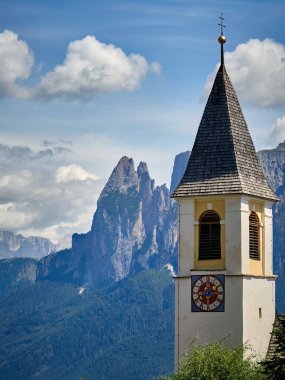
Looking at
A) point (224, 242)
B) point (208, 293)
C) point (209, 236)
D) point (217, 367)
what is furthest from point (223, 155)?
point (217, 367)

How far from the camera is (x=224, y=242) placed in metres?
70.3

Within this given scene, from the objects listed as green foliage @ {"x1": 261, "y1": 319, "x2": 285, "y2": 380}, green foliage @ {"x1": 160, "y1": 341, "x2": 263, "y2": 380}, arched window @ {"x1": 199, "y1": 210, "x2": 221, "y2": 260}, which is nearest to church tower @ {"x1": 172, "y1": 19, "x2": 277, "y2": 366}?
arched window @ {"x1": 199, "y1": 210, "x2": 221, "y2": 260}

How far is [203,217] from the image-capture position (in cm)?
7131

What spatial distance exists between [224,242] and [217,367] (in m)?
8.83

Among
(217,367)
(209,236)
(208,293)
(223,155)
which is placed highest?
(223,155)

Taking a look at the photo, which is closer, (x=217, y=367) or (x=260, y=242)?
(x=217, y=367)

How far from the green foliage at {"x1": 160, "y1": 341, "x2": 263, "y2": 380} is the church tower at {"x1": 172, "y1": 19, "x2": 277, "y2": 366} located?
4.00 meters

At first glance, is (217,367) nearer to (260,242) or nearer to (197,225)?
(197,225)

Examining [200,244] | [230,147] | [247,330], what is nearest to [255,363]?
[247,330]

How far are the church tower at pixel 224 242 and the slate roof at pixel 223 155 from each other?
0.19ft

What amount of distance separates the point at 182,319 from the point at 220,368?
294 inches

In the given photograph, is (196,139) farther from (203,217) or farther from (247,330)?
(247,330)

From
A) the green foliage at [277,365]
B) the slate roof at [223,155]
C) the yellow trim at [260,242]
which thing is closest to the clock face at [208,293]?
the yellow trim at [260,242]

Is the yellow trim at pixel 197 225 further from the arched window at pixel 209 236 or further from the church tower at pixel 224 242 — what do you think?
the arched window at pixel 209 236
